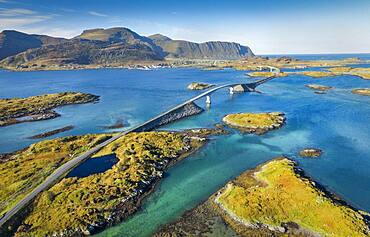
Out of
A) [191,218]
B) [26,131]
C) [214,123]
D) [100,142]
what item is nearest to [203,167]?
[191,218]

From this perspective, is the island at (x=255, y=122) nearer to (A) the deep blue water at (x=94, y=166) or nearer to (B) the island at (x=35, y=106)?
(A) the deep blue water at (x=94, y=166)

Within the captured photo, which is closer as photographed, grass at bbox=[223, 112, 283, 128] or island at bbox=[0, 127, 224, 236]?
island at bbox=[0, 127, 224, 236]

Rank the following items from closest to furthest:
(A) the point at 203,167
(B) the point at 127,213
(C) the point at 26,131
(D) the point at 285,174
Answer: (B) the point at 127,213, (D) the point at 285,174, (A) the point at 203,167, (C) the point at 26,131

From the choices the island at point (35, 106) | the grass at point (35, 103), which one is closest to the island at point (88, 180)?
the island at point (35, 106)

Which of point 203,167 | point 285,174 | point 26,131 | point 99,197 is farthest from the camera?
point 26,131

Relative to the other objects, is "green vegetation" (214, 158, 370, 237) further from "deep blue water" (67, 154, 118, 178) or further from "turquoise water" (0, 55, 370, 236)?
"deep blue water" (67, 154, 118, 178)

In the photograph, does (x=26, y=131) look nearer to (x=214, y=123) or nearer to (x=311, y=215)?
(x=214, y=123)

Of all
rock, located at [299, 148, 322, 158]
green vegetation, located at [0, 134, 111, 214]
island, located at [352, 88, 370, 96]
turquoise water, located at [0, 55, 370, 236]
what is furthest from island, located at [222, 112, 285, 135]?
island, located at [352, 88, 370, 96]
